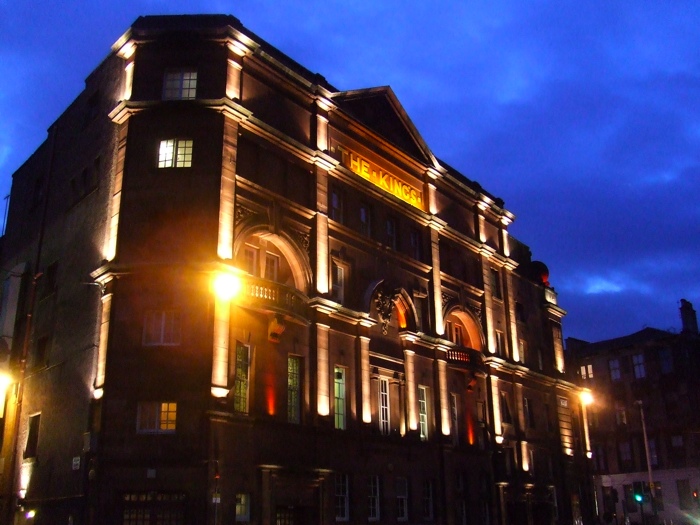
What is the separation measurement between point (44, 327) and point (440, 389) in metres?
20.5

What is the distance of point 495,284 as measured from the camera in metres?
50.1

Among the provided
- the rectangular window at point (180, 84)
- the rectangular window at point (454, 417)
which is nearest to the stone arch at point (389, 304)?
the rectangular window at point (454, 417)

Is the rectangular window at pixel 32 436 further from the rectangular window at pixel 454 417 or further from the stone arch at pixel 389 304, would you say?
the rectangular window at pixel 454 417

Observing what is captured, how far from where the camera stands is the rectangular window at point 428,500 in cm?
3738

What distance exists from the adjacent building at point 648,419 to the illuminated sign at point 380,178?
111ft

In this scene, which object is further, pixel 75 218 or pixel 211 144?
pixel 75 218

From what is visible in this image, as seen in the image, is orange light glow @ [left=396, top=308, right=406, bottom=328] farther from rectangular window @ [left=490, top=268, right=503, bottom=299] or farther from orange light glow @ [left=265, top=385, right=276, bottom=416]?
orange light glow @ [left=265, top=385, right=276, bottom=416]

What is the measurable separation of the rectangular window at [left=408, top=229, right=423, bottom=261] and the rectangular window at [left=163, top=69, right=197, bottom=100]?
618 inches

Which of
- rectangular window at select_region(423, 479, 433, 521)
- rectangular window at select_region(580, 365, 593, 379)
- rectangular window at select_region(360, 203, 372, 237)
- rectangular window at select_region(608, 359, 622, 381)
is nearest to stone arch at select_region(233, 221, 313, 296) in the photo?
rectangular window at select_region(360, 203, 372, 237)

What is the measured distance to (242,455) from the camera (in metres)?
27.9

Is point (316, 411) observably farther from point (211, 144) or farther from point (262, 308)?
point (211, 144)

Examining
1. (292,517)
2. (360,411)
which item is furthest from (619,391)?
(292,517)

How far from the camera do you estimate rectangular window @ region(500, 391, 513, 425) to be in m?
46.8

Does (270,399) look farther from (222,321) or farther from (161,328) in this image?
(161,328)
